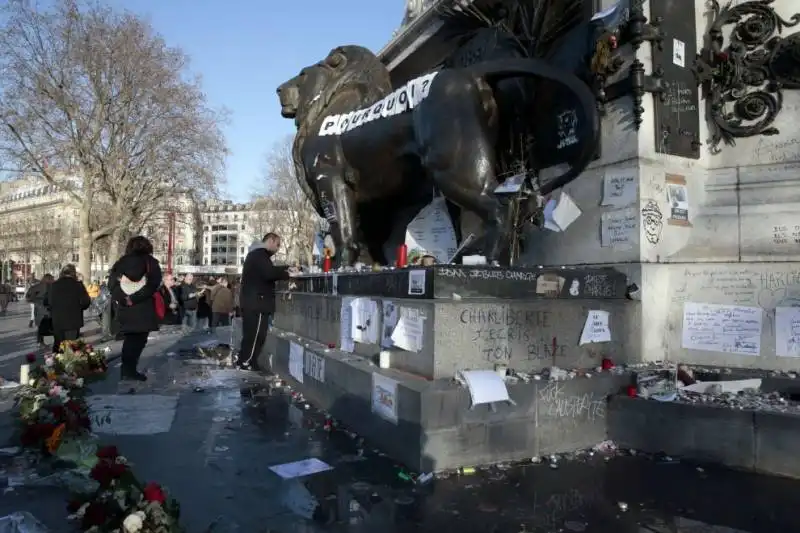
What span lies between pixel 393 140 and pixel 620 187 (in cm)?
255

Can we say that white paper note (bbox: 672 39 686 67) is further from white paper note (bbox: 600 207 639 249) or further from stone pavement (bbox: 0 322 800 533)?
stone pavement (bbox: 0 322 800 533)

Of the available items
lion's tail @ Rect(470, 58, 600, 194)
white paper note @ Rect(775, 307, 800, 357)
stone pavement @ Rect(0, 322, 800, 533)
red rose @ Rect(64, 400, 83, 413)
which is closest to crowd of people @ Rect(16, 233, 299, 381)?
→ stone pavement @ Rect(0, 322, 800, 533)

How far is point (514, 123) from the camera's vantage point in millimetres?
6293

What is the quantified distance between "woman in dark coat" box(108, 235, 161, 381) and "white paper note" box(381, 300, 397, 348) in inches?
135

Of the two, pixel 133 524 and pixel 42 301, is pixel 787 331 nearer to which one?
pixel 133 524

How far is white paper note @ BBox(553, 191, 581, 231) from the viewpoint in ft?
18.7

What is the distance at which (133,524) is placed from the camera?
2.55 metres

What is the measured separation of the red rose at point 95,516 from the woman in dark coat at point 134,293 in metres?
4.55

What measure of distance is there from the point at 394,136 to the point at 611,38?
7.98ft

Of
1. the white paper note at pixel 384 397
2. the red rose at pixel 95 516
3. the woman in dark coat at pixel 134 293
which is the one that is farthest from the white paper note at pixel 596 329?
the woman in dark coat at pixel 134 293

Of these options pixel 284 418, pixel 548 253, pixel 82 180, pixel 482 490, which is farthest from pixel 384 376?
pixel 82 180

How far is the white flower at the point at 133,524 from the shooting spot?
2545mm

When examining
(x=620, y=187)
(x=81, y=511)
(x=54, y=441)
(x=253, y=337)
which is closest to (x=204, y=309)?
(x=253, y=337)

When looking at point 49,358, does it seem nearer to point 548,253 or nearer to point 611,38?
point 548,253
